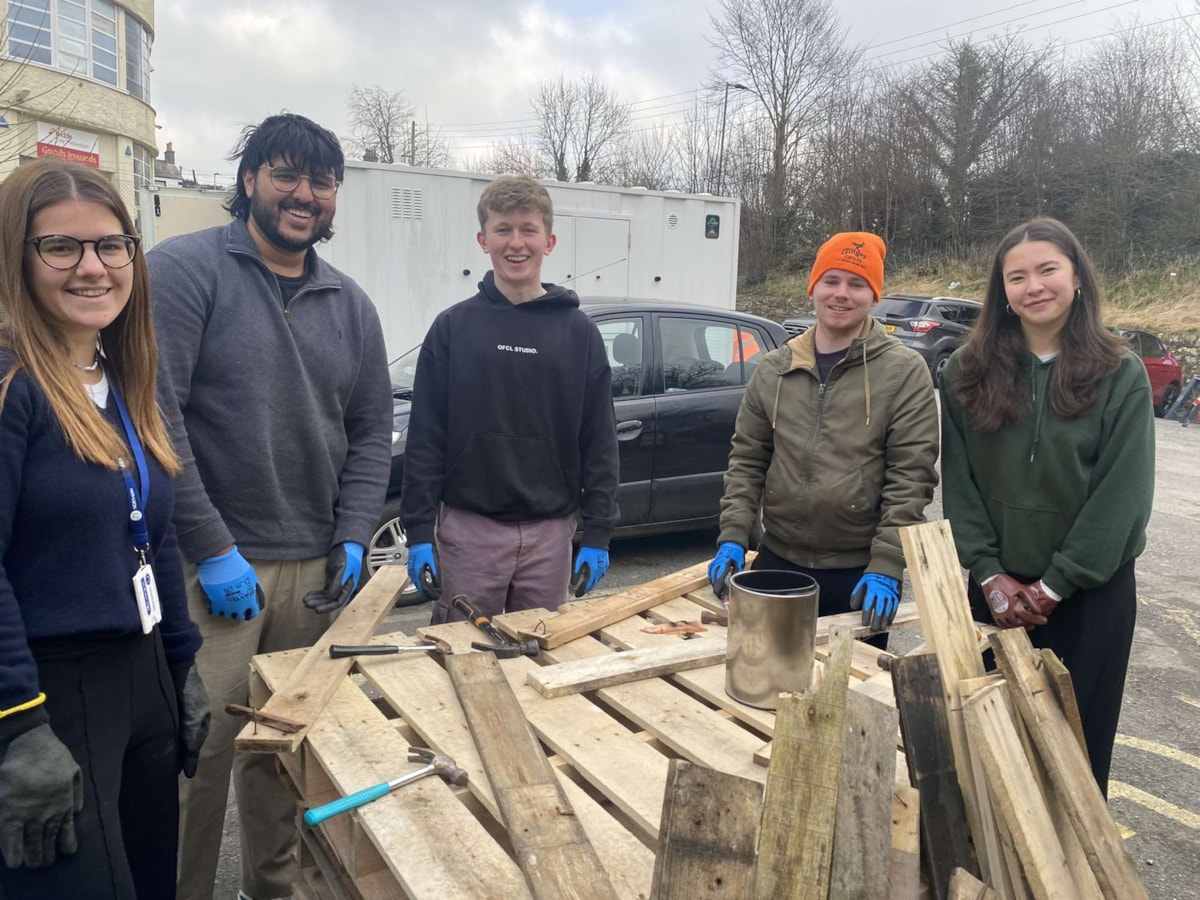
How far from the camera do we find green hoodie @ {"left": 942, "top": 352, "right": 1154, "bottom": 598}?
2.19 m

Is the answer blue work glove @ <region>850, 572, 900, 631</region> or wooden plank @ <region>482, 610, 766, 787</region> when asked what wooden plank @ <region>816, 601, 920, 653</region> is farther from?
wooden plank @ <region>482, 610, 766, 787</region>

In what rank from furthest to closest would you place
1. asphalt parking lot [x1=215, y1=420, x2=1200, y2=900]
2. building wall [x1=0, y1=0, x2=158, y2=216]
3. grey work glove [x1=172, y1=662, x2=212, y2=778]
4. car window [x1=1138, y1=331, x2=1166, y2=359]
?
1. building wall [x1=0, y1=0, x2=158, y2=216]
2. car window [x1=1138, y1=331, x2=1166, y2=359]
3. asphalt parking lot [x1=215, y1=420, x2=1200, y2=900]
4. grey work glove [x1=172, y1=662, x2=212, y2=778]

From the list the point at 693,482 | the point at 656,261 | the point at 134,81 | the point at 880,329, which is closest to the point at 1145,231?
the point at 656,261

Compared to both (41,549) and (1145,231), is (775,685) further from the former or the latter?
(1145,231)

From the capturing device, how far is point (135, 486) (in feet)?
5.52

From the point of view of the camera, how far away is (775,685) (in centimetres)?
184

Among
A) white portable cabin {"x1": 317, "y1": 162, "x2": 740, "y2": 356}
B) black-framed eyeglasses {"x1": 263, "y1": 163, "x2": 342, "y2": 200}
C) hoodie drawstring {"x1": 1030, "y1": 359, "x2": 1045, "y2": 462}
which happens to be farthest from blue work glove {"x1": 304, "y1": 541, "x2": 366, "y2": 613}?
white portable cabin {"x1": 317, "y1": 162, "x2": 740, "y2": 356}

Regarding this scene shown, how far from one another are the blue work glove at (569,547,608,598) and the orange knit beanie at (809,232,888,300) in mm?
1161

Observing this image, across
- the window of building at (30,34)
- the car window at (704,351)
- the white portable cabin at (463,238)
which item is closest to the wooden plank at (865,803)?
the car window at (704,351)

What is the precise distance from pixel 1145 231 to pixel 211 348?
27.0 meters

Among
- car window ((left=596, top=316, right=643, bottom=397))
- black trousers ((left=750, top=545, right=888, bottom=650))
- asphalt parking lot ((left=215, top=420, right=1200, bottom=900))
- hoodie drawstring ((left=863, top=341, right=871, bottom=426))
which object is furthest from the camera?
car window ((left=596, top=316, right=643, bottom=397))

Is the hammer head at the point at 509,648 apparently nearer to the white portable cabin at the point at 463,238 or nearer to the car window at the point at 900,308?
the white portable cabin at the point at 463,238

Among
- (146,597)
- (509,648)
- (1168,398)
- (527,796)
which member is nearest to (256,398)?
(146,597)

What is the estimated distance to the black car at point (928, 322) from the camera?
15.9 meters
